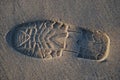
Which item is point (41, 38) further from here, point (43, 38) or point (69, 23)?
point (69, 23)

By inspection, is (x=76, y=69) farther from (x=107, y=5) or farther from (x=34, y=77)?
(x=107, y=5)

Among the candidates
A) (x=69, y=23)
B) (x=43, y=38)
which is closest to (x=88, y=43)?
(x=69, y=23)

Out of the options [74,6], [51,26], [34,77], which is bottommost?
[34,77]

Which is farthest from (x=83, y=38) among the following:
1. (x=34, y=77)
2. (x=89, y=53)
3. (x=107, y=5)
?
(x=34, y=77)

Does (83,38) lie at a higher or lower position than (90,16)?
lower
